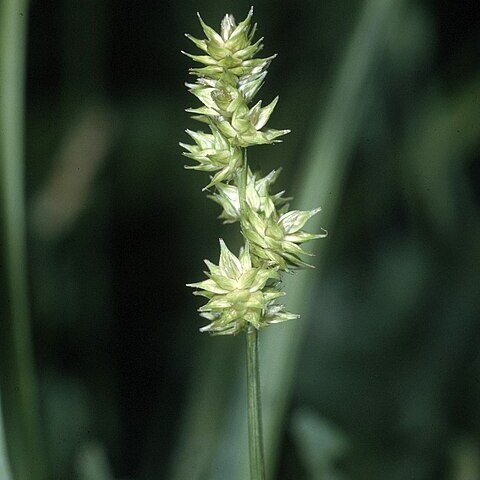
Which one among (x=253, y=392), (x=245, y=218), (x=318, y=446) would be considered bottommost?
(x=318, y=446)

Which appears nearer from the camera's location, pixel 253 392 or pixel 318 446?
pixel 253 392

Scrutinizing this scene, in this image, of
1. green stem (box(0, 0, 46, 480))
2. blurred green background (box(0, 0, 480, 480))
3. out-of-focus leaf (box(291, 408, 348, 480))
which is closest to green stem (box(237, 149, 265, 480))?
green stem (box(0, 0, 46, 480))

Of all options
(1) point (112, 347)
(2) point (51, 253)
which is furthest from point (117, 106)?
(1) point (112, 347)

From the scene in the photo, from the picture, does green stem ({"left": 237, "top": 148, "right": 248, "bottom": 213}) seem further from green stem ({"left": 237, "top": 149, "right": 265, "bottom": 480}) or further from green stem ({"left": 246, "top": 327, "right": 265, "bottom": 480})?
green stem ({"left": 246, "top": 327, "right": 265, "bottom": 480})

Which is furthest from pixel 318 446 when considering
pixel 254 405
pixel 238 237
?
pixel 254 405

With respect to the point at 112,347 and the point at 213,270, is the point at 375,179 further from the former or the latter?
the point at 213,270

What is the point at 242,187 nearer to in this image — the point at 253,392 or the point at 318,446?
the point at 253,392

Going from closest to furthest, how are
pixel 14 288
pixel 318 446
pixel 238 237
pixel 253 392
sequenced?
pixel 253 392 → pixel 14 288 → pixel 318 446 → pixel 238 237
